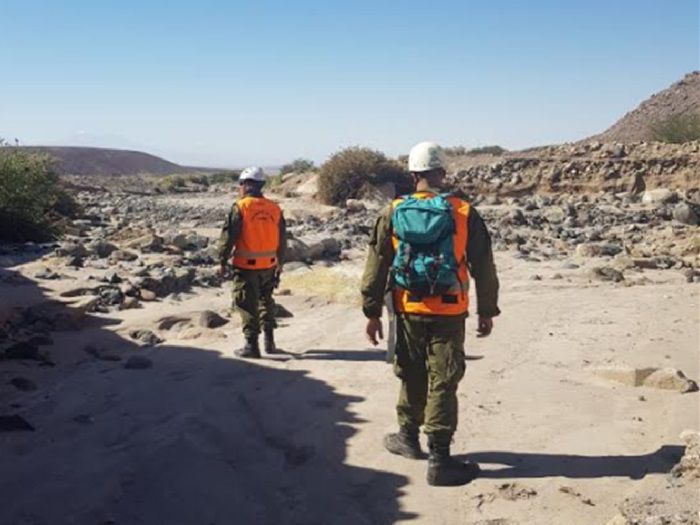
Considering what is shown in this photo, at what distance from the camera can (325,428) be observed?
5539mm

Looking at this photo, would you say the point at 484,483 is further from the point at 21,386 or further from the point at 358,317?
the point at 358,317

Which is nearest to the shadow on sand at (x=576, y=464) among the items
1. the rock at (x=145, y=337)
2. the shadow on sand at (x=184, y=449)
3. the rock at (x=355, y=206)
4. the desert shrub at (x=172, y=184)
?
the shadow on sand at (x=184, y=449)

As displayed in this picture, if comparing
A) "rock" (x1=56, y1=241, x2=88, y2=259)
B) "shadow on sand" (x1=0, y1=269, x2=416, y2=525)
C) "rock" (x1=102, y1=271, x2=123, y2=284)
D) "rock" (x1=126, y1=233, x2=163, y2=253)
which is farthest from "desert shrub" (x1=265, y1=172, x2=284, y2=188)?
"shadow on sand" (x1=0, y1=269, x2=416, y2=525)

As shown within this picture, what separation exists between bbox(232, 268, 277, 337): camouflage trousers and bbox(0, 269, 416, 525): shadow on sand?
1.36ft

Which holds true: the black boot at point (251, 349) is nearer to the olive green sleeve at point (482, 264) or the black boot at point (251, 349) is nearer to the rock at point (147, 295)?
the olive green sleeve at point (482, 264)

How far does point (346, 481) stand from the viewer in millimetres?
4645

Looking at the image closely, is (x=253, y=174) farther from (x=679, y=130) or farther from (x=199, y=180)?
(x=199, y=180)

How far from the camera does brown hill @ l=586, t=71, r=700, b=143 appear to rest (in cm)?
4934

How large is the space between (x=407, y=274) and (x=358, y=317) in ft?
15.3

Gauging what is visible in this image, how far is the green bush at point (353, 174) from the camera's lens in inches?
1013

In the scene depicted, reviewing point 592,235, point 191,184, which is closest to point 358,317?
point 592,235

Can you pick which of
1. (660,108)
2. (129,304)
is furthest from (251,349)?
(660,108)

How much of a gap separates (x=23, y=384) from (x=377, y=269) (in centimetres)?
351

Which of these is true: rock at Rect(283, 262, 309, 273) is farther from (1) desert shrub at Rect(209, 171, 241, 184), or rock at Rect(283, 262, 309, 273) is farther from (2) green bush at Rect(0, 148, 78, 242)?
(1) desert shrub at Rect(209, 171, 241, 184)
